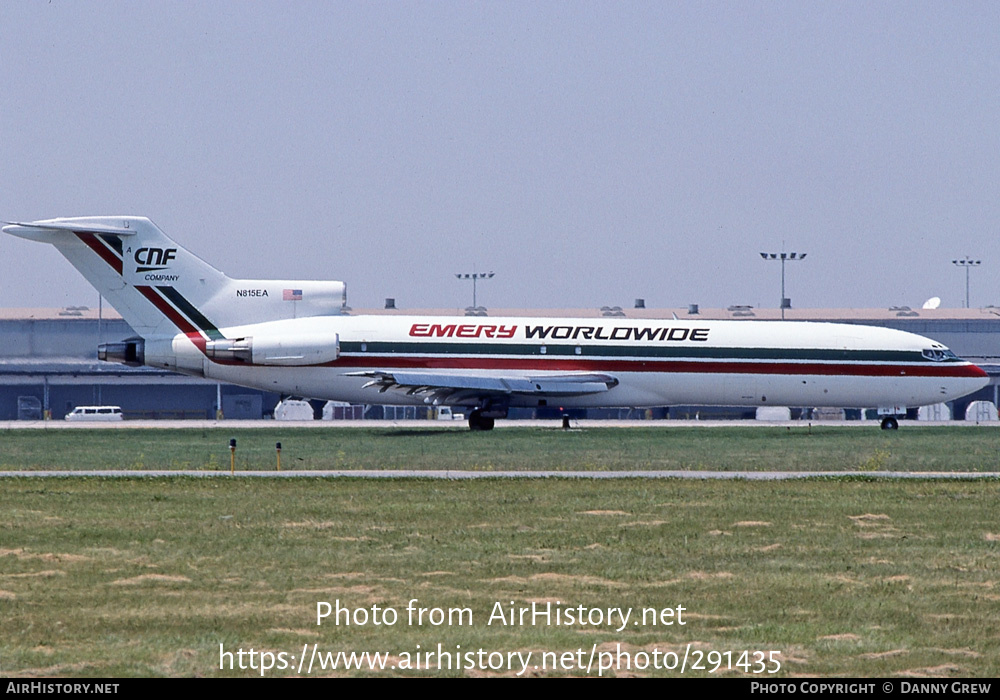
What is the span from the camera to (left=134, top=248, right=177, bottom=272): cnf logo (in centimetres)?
4662

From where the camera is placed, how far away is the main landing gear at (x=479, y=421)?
160 feet

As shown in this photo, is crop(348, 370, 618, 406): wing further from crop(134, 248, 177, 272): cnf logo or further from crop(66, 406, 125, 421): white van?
crop(66, 406, 125, 421): white van

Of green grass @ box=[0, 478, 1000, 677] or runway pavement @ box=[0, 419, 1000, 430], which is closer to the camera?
green grass @ box=[0, 478, 1000, 677]

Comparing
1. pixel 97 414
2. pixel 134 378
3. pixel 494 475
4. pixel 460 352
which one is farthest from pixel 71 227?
pixel 134 378

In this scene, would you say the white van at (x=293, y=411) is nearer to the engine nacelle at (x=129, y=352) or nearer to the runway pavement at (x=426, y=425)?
the runway pavement at (x=426, y=425)

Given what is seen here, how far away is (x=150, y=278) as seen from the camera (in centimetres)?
4672

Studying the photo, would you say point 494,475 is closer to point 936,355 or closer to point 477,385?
point 477,385

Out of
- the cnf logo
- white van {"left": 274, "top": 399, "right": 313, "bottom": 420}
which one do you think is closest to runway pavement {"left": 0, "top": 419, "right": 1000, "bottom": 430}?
the cnf logo

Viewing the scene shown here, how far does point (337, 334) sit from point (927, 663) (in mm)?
37663

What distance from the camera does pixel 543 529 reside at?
64.3 ft

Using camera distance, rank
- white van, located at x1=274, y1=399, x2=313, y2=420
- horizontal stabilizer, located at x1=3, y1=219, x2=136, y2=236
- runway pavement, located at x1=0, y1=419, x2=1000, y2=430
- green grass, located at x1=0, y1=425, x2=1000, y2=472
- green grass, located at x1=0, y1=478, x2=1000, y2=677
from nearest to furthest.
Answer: green grass, located at x1=0, y1=478, x2=1000, y2=677
green grass, located at x1=0, y1=425, x2=1000, y2=472
horizontal stabilizer, located at x1=3, y1=219, x2=136, y2=236
runway pavement, located at x1=0, y1=419, x2=1000, y2=430
white van, located at x1=274, y1=399, x2=313, y2=420

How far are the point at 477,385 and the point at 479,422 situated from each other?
9.43 feet

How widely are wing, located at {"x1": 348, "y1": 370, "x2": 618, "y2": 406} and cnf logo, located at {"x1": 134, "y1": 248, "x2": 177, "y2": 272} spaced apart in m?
8.13

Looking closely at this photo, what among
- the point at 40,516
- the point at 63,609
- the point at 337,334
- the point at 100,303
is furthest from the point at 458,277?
the point at 63,609
